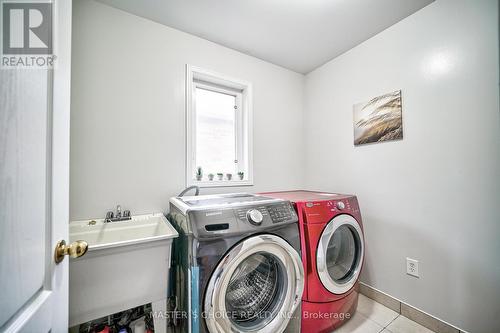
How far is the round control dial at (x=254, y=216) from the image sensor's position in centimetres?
107

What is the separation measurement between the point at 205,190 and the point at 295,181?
1146mm

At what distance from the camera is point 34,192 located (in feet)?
1.60

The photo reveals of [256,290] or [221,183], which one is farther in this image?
[221,183]

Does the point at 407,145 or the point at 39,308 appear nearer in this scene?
the point at 39,308

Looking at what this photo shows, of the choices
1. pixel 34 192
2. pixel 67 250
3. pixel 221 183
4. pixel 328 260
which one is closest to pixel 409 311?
pixel 328 260

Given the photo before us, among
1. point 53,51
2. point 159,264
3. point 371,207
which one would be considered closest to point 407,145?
point 371,207

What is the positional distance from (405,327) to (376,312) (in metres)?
0.20

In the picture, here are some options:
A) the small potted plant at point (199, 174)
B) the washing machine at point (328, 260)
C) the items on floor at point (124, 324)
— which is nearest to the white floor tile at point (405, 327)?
the washing machine at point (328, 260)

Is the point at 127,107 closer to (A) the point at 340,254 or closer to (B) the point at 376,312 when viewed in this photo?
(A) the point at 340,254

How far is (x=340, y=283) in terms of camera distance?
4.58 ft

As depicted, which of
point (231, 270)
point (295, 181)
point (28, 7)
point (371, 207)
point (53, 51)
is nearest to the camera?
point (28, 7)

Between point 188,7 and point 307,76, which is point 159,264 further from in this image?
point 307,76

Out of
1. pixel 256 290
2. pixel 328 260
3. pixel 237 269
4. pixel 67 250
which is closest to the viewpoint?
pixel 67 250

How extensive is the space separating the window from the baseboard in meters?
1.52
